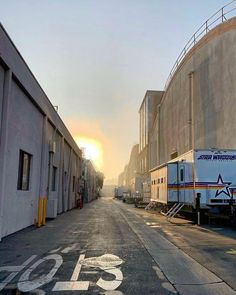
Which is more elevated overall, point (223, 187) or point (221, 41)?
point (221, 41)

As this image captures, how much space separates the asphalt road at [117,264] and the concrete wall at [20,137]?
5.19ft

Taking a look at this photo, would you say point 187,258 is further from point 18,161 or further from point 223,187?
point 223,187

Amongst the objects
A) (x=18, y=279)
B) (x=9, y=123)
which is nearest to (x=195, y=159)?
(x=9, y=123)

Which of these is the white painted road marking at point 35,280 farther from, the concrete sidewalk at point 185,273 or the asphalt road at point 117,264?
the concrete sidewalk at point 185,273

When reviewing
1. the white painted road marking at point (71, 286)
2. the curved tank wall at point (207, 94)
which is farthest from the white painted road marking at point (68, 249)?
the curved tank wall at point (207, 94)

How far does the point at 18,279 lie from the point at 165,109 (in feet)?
139

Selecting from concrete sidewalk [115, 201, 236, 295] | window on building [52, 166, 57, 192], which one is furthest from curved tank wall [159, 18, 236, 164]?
concrete sidewalk [115, 201, 236, 295]

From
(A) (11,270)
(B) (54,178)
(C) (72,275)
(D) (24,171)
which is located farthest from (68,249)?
(B) (54,178)

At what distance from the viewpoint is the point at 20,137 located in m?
14.8

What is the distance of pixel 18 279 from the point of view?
7094 millimetres

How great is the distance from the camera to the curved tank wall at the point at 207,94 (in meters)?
24.9

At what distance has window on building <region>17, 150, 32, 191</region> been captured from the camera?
1525 cm

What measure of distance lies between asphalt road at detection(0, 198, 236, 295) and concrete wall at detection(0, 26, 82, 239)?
1.58 metres

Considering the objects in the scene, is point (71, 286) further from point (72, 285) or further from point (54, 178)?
point (54, 178)
